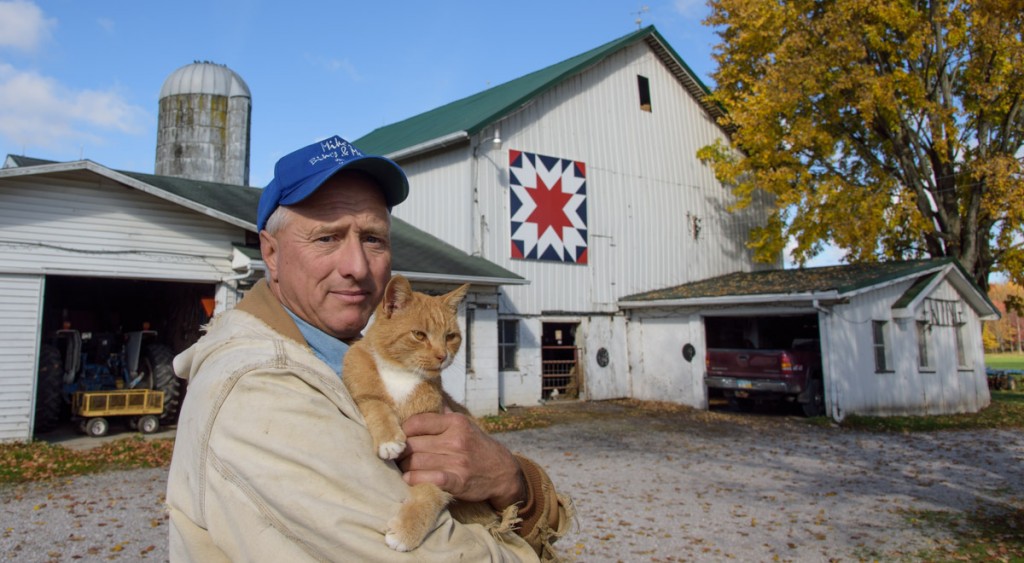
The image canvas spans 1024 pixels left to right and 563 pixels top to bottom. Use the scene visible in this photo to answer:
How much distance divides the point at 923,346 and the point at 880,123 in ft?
24.0

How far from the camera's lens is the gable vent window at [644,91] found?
20.3m

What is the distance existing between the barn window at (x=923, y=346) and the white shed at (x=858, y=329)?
27 mm

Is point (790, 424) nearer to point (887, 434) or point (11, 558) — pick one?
point (887, 434)

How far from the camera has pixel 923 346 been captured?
17.2 metres

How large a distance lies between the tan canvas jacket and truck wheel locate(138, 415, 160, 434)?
12130 mm

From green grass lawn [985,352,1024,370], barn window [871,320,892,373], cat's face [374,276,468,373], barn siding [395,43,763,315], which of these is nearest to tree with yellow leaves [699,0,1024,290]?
barn siding [395,43,763,315]

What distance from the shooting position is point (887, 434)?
13.6 meters

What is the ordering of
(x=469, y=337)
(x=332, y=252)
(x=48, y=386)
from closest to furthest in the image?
(x=332, y=252) < (x=48, y=386) < (x=469, y=337)

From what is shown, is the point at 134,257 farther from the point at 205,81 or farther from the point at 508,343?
the point at 205,81

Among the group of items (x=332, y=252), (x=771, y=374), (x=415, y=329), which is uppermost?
(x=332, y=252)

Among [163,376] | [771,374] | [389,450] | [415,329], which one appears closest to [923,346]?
[771,374]

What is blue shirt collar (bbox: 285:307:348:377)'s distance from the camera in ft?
6.72

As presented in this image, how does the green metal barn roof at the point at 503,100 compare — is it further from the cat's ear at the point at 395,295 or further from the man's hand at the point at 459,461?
the man's hand at the point at 459,461

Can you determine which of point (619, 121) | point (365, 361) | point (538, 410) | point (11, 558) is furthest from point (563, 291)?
point (365, 361)
